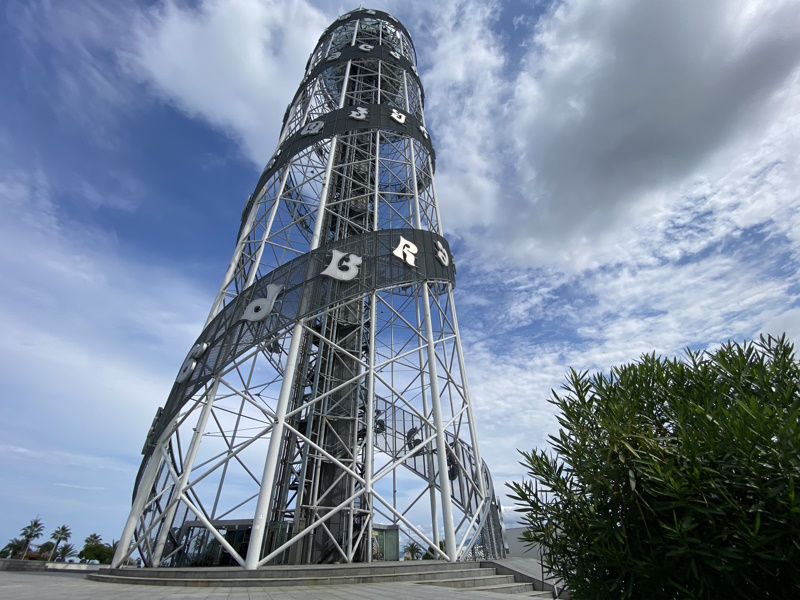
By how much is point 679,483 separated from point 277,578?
8.16 metres

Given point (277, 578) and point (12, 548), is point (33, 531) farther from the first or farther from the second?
point (277, 578)

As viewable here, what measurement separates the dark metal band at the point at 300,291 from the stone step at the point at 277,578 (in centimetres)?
583

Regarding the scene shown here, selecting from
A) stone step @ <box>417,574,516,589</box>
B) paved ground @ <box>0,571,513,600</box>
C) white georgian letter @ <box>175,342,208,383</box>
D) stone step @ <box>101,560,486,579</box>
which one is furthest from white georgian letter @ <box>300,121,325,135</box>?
stone step @ <box>417,574,516,589</box>

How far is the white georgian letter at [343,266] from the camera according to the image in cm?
1433

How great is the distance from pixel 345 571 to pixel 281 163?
17.5 metres

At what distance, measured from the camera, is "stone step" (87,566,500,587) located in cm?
824

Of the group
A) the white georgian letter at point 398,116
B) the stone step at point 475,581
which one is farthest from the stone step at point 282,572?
the white georgian letter at point 398,116

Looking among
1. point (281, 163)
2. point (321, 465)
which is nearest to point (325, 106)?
point (281, 163)

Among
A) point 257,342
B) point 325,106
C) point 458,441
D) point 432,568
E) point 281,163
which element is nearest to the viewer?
point 432,568

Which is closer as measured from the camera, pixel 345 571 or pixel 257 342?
pixel 345 571

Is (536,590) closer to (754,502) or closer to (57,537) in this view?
(754,502)

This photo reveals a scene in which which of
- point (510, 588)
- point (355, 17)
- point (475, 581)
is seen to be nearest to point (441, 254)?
point (475, 581)

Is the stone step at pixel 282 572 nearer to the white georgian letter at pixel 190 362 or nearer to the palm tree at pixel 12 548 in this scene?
the white georgian letter at pixel 190 362

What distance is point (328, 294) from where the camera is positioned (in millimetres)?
14078
